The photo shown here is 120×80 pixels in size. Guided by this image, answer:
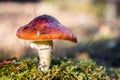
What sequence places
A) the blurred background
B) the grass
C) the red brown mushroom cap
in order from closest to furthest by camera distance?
1. the red brown mushroom cap
2. the grass
3. the blurred background

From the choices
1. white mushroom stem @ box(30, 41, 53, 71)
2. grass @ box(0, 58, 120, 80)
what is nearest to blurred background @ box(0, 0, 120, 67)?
grass @ box(0, 58, 120, 80)

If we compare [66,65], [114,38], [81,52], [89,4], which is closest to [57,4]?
[89,4]

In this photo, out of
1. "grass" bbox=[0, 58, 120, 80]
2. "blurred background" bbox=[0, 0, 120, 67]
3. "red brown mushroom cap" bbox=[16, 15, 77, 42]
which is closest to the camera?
"red brown mushroom cap" bbox=[16, 15, 77, 42]

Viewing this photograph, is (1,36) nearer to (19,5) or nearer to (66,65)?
(66,65)

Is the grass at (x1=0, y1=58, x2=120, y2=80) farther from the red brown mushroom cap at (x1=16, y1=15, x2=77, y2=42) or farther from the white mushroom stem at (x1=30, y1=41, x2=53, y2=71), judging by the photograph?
the red brown mushroom cap at (x1=16, y1=15, x2=77, y2=42)

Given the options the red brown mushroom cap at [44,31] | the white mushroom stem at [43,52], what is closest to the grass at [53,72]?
the white mushroom stem at [43,52]

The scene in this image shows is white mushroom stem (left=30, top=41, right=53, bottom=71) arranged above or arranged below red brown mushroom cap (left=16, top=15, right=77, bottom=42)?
below

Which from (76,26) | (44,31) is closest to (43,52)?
(44,31)
